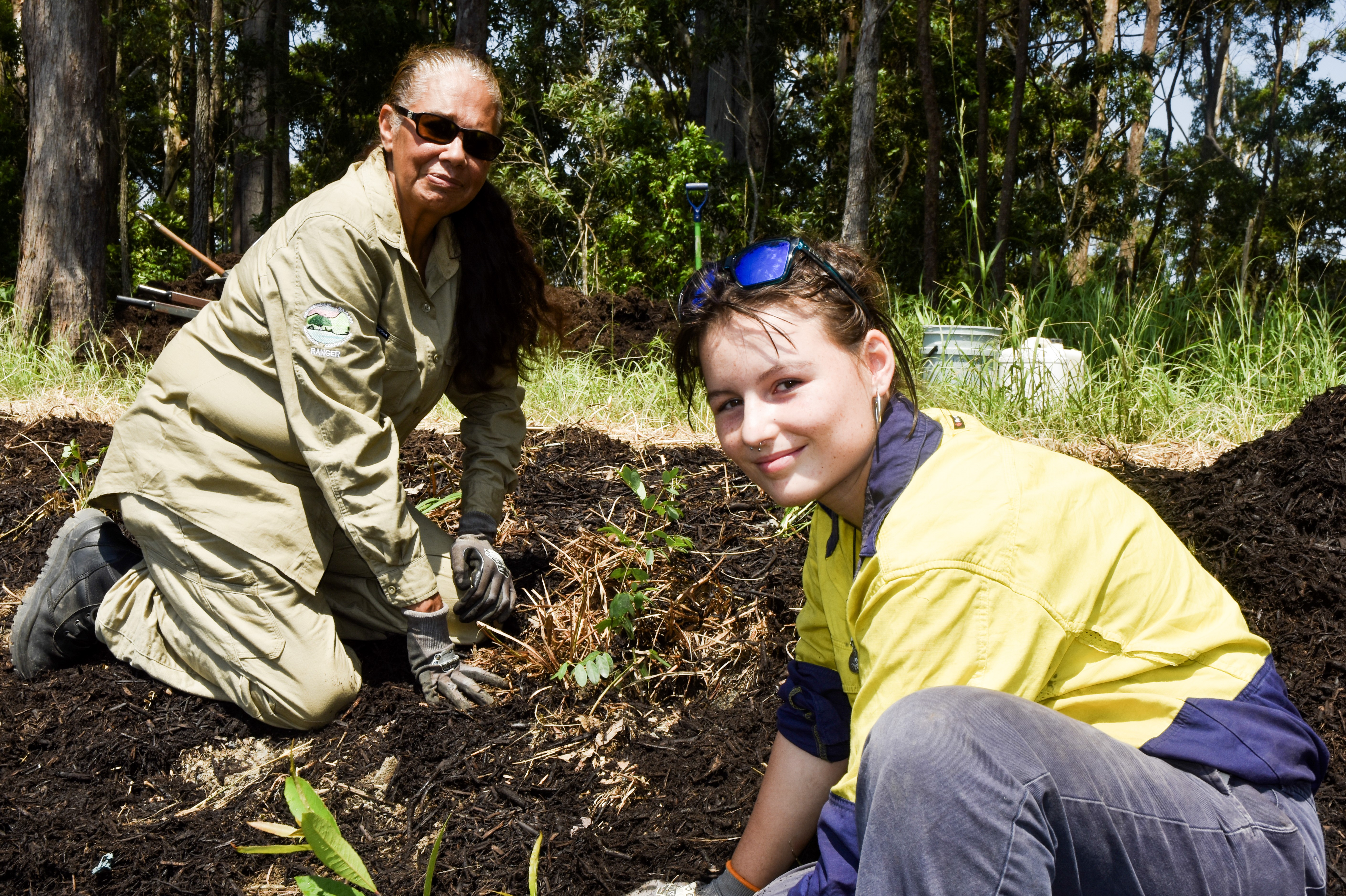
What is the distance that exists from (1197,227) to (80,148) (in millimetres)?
16807

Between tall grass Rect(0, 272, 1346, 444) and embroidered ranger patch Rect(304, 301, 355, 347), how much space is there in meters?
1.14

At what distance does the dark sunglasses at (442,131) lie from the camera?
2467 mm

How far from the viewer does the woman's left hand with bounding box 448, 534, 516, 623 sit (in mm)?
2596

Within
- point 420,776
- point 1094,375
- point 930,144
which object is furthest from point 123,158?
point 420,776

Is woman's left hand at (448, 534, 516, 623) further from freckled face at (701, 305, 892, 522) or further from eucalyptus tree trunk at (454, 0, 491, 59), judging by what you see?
eucalyptus tree trunk at (454, 0, 491, 59)

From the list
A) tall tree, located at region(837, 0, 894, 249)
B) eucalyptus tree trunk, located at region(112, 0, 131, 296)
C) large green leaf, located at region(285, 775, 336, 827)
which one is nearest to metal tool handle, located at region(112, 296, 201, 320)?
large green leaf, located at region(285, 775, 336, 827)

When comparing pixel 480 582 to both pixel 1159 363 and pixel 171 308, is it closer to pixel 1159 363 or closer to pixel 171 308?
pixel 171 308

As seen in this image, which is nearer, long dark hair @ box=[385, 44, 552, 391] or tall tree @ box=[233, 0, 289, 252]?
long dark hair @ box=[385, 44, 552, 391]

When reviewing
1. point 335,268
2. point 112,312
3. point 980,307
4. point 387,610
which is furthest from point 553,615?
point 112,312

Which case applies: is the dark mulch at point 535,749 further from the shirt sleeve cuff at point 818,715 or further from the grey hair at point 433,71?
the grey hair at point 433,71

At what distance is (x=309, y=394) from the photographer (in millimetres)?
2299

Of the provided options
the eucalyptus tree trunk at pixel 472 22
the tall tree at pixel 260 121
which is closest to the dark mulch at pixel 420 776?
the eucalyptus tree trunk at pixel 472 22

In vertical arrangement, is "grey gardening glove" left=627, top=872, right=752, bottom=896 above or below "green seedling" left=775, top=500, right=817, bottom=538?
below

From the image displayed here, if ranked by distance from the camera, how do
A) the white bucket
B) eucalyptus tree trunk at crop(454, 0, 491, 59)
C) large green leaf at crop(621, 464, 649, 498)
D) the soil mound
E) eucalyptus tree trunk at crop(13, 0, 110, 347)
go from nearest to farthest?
1. large green leaf at crop(621, 464, 649, 498)
2. the white bucket
3. the soil mound
4. eucalyptus tree trunk at crop(13, 0, 110, 347)
5. eucalyptus tree trunk at crop(454, 0, 491, 59)
